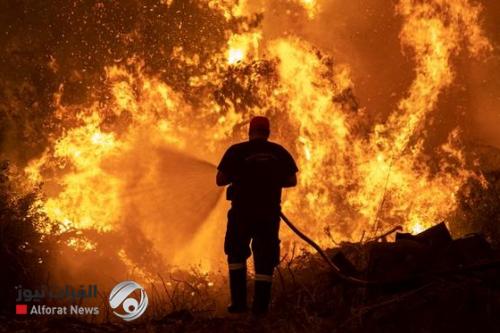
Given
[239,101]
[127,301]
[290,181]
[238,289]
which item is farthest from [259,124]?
[239,101]

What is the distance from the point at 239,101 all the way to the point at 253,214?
22.2ft

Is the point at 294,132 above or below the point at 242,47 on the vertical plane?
below

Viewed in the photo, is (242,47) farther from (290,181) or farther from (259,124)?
(290,181)

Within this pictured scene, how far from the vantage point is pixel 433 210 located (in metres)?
9.45

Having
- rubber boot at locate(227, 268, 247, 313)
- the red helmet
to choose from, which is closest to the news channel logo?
rubber boot at locate(227, 268, 247, 313)

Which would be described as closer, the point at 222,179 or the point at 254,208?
the point at 254,208

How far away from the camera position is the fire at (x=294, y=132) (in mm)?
9766

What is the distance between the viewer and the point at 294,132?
417 inches

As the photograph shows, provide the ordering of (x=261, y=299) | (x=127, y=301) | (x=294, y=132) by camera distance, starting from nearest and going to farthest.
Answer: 1. (x=261, y=299)
2. (x=127, y=301)
3. (x=294, y=132)

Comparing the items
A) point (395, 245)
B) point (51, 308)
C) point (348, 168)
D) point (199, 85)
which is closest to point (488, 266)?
point (395, 245)

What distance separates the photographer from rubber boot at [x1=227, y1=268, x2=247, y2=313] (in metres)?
4.40

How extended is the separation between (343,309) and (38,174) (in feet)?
26.7

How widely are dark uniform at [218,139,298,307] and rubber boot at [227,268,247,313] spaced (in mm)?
18

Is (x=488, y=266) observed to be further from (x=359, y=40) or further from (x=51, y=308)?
(x=359, y=40)
